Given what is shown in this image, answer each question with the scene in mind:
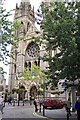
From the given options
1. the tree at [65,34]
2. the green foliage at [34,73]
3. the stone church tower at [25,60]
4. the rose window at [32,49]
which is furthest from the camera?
the rose window at [32,49]

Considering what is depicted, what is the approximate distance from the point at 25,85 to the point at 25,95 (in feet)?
8.90

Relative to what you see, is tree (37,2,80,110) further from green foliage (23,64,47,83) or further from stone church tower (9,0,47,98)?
stone church tower (9,0,47,98)

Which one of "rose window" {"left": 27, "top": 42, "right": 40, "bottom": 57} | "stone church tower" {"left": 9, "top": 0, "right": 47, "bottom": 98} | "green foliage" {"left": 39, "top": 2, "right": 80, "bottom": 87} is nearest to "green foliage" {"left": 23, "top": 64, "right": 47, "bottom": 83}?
"stone church tower" {"left": 9, "top": 0, "right": 47, "bottom": 98}

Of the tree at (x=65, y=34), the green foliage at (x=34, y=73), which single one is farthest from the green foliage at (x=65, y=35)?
the green foliage at (x=34, y=73)

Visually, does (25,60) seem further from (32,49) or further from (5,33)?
(5,33)

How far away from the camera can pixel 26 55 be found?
75.4m

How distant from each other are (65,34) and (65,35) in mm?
72

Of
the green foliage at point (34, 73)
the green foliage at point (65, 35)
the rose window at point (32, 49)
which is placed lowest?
the green foliage at point (65, 35)

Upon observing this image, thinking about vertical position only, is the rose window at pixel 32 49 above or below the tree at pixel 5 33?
above

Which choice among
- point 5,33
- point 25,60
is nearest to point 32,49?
point 25,60

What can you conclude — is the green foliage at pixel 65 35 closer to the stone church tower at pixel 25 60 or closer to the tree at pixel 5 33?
the tree at pixel 5 33

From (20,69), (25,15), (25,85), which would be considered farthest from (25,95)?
(25,15)

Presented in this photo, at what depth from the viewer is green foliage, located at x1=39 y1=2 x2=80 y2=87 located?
51.9 ft

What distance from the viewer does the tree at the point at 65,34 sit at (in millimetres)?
15807
